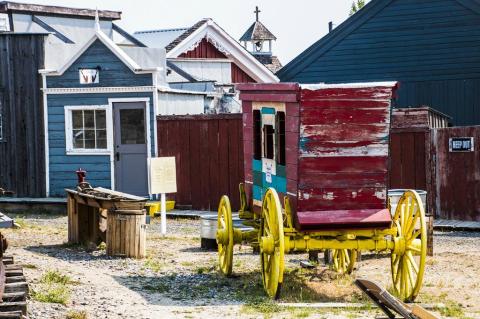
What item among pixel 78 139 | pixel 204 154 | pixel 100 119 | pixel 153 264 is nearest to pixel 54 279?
pixel 153 264

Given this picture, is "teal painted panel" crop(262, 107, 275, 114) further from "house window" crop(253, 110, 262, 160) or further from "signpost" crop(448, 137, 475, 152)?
"signpost" crop(448, 137, 475, 152)

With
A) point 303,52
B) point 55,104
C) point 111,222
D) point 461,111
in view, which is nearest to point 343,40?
point 303,52

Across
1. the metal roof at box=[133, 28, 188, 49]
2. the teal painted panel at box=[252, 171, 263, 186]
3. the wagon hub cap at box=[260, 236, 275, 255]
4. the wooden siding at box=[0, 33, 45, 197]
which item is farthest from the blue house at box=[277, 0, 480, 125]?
the wagon hub cap at box=[260, 236, 275, 255]

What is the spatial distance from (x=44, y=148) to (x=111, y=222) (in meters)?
9.39

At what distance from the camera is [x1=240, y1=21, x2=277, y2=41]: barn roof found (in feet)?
201

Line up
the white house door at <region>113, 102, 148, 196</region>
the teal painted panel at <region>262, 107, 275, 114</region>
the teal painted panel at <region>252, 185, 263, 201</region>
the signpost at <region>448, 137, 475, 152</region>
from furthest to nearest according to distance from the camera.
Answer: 1. the white house door at <region>113, 102, 148, 196</region>
2. the signpost at <region>448, 137, 475, 152</region>
3. the teal painted panel at <region>252, 185, 263, 201</region>
4. the teal painted panel at <region>262, 107, 275, 114</region>

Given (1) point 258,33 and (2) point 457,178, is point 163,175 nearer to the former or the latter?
(2) point 457,178

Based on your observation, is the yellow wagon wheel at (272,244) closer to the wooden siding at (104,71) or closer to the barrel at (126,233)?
the barrel at (126,233)

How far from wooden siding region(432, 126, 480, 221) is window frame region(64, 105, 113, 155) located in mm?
7369

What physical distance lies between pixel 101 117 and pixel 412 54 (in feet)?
26.8

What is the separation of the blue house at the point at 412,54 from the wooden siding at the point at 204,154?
596 centimetres

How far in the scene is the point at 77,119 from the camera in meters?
24.1

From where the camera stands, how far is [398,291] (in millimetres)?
11945

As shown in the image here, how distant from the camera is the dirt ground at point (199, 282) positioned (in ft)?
35.7
